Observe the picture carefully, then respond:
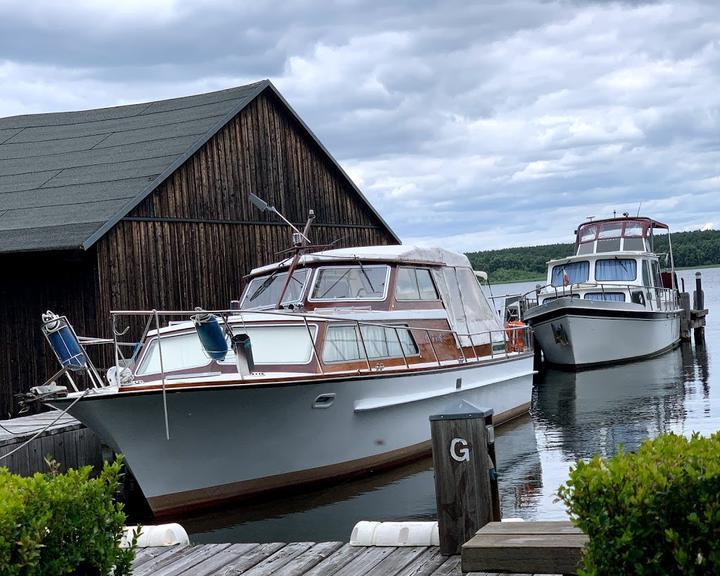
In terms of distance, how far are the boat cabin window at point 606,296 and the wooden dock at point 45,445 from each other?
18.6 metres

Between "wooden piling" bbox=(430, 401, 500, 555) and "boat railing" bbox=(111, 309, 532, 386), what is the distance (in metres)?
4.68

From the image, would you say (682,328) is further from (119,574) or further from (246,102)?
(119,574)

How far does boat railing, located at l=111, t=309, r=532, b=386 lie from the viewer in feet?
39.7

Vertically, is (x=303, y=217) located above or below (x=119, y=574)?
above

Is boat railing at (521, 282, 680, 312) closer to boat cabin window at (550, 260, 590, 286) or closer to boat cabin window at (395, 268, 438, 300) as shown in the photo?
boat cabin window at (550, 260, 590, 286)

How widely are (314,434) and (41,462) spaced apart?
12.1 feet

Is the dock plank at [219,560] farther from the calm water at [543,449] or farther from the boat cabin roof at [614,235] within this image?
the boat cabin roof at [614,235]

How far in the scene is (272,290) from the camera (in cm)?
1474

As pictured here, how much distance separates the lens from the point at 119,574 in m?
4.90

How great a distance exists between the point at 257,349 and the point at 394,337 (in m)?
2.26

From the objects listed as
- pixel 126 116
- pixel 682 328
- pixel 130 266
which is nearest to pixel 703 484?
pixel 130 266

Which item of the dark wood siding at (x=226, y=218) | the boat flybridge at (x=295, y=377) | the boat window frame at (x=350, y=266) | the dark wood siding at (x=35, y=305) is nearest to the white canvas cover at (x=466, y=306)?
the boat flybridge at (x=295, y=377)

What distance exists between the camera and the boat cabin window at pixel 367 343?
42.5 ft

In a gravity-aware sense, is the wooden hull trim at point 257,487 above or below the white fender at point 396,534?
below
